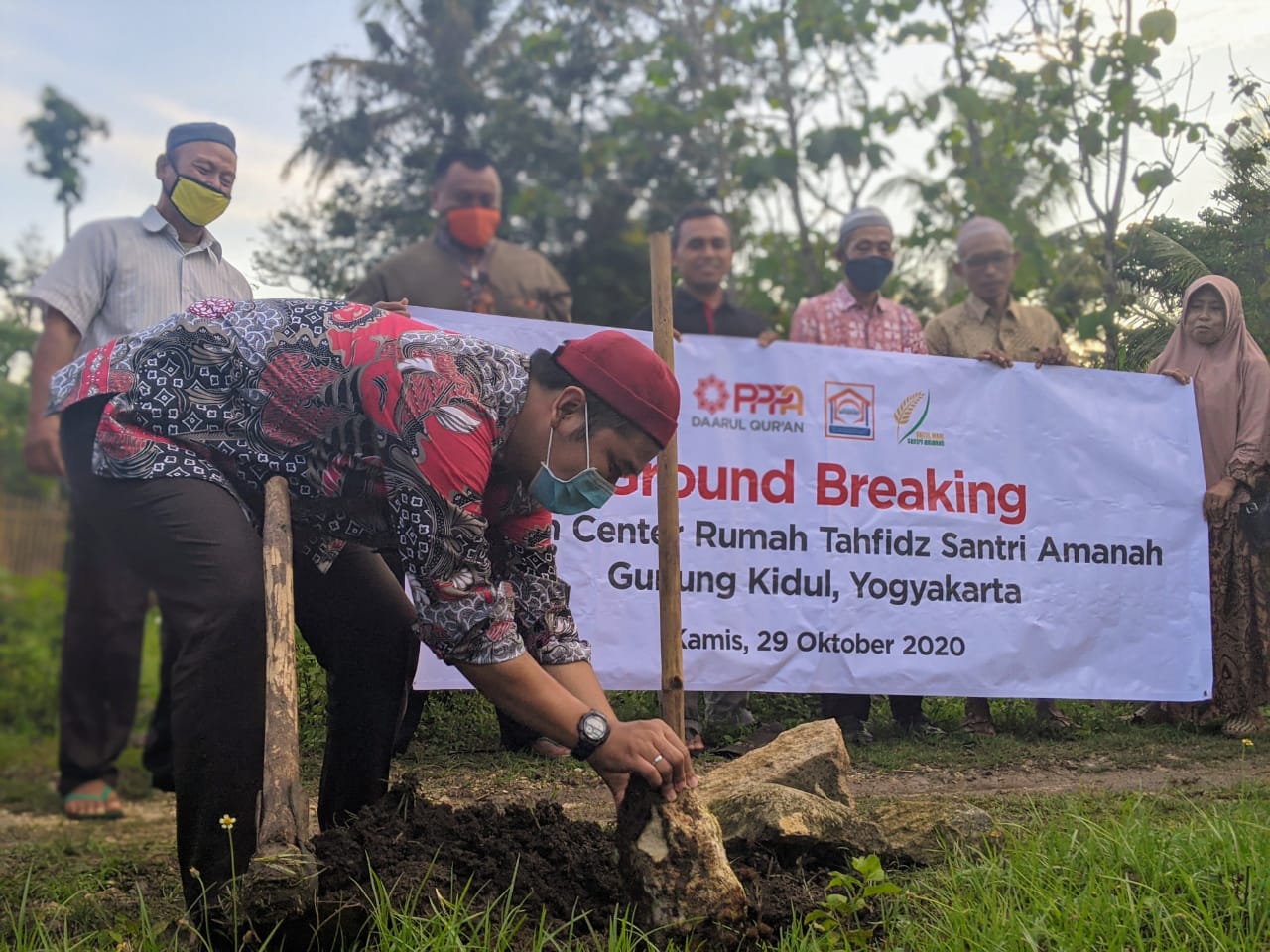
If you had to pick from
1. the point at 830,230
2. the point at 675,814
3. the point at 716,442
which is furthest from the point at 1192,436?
the point at 830,230

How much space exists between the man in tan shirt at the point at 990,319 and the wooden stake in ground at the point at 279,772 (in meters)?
3.28

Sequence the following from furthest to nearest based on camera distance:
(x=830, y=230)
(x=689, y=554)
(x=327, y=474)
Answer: (x=830, y=230) → (x=689, y=554) → (x=327, y=474)

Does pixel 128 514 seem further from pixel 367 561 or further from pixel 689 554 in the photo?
pixel 689 554

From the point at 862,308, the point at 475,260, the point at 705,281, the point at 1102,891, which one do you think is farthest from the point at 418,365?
the point at 862,308

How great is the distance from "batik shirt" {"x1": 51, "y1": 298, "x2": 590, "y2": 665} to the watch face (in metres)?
0.22

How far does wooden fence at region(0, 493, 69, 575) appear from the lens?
16.1 m

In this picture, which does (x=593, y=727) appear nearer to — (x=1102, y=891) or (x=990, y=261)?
(x=1102, y=891)

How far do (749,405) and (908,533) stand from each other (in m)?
0.80

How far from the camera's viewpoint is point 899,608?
5.17m

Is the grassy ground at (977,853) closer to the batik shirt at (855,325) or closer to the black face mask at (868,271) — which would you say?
the batik shirt at (855,325)

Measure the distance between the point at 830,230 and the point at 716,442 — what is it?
575 centimetres

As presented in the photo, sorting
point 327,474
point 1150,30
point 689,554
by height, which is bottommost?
point 689,554

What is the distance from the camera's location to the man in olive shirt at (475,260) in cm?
556

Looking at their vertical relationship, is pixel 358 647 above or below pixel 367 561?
below
